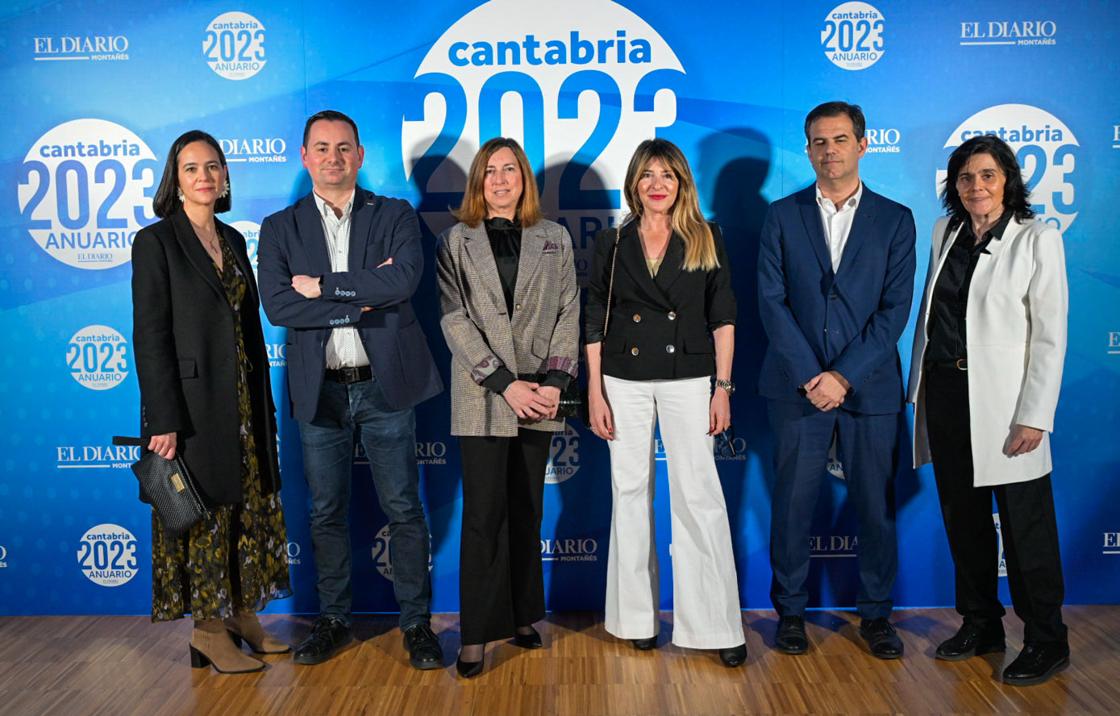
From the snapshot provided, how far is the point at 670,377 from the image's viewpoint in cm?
346

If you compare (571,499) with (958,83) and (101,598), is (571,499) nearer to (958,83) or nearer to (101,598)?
(101,598)

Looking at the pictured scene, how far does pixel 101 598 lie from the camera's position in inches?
168

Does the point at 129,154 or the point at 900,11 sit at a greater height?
the point at 900,11

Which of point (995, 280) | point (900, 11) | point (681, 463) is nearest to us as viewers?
point (995, 280)

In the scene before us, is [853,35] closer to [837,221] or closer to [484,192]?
[837,221]

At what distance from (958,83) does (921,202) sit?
0.56 meters

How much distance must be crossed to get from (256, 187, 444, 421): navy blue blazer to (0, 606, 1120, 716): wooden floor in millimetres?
1053

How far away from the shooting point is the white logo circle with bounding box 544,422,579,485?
4.18 metres

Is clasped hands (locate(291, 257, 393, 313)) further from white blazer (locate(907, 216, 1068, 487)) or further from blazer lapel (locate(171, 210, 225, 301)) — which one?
white blazer (locate(907, 216, 1068, 487))

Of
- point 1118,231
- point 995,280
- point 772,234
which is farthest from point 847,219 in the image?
point 1118,231

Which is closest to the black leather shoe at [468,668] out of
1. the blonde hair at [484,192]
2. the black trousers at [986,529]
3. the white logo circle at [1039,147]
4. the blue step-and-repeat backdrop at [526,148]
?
the blue step-and-repeat backdrop at [526,148]

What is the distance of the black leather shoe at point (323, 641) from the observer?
3594 millimetres

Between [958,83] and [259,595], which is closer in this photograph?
[259,595]

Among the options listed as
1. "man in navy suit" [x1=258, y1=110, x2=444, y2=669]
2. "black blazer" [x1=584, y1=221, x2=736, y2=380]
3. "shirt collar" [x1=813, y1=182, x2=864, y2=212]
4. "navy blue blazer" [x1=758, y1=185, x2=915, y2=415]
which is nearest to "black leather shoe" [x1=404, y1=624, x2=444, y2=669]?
"man in navy suit" [x1=258, y1=110, x2=444, y2=669]
